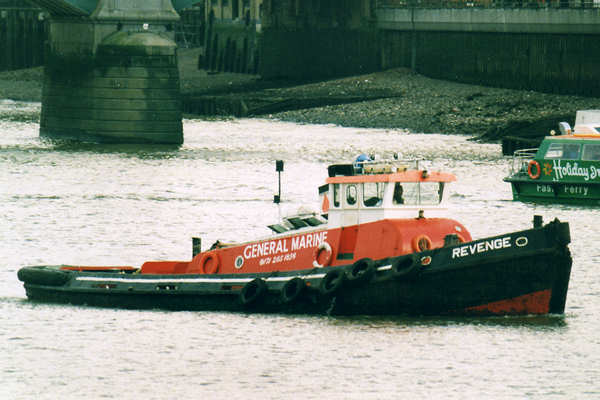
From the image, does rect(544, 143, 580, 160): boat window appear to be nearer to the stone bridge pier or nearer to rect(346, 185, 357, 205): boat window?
rect(346, 185, 357, 205): boat window

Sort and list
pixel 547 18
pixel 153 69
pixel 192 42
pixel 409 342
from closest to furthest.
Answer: pixel 409 342, pixel 153 69, pixel 547 18, pixel 192 42

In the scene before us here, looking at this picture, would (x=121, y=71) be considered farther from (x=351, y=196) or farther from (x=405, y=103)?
(x=351, y=196)

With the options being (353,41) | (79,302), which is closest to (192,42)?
(353,41)

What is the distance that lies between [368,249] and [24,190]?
1159 inches

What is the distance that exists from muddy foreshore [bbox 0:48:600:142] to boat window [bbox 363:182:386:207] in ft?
124

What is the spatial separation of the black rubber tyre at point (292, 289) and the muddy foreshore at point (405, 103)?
38.5 m

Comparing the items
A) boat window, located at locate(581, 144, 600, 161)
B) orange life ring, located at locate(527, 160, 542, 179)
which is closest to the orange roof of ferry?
boat window, located at locate(581, 144, 600, 161)

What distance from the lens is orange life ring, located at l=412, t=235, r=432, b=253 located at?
27.7 m

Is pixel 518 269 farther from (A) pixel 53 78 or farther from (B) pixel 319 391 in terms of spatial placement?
(A) pixel 53 78

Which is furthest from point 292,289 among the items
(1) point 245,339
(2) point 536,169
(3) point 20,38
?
(3) point 20,38

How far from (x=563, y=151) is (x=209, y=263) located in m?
17.8

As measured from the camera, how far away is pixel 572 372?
82.8 ft

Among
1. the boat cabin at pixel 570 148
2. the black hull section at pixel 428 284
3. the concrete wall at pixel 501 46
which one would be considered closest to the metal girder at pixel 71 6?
the concrete wall at pixel 501 46

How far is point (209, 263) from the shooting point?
30078mm
